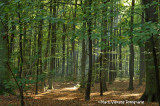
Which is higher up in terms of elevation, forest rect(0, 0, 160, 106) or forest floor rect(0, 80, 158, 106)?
forest rect(0, 0, 160, 106)

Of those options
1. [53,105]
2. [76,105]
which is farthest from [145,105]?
[53,105]

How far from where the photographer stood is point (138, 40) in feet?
12.8

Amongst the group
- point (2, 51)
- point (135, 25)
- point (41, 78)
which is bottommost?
point (41, 78)

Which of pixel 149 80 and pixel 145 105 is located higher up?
pixel 149 80

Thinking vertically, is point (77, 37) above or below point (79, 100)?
above

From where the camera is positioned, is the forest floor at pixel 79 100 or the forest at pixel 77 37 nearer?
the forest at pixel 77 37

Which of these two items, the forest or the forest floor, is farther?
the forest floor

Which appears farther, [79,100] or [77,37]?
[79,100]

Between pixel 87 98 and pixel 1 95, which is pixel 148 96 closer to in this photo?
pixel 87 98

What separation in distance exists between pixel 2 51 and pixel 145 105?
9.47m

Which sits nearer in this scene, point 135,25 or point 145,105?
point 135,25

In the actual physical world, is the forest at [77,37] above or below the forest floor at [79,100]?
above

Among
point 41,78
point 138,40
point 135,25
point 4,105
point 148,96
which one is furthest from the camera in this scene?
point 148,96

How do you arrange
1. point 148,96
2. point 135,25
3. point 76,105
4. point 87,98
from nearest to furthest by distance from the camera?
point 135,25 < point 76,105 < point 148,96 < point 87,98
